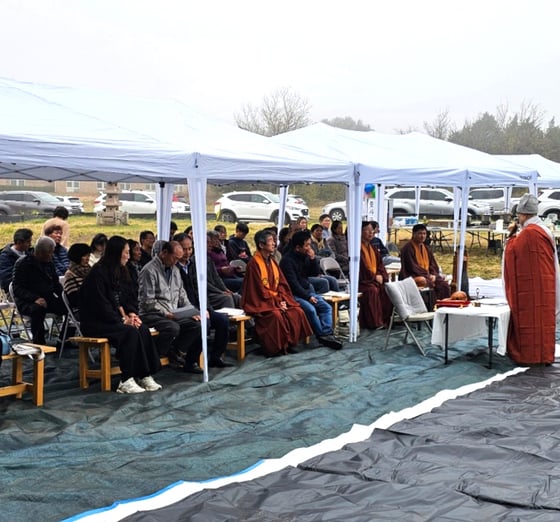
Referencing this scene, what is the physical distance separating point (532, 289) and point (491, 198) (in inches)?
960

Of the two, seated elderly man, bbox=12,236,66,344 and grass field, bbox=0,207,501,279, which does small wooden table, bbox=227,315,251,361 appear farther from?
grass field, bbox=0,207,501,279

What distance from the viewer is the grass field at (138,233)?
60.6 feet

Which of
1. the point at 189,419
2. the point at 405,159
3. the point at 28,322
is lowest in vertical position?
the point at 189,419

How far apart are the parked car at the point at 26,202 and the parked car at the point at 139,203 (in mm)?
1789

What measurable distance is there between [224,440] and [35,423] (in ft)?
4.65

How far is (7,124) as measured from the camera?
559cm

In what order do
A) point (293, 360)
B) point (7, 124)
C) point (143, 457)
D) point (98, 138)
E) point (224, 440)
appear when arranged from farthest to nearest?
1. point (293, 360)
2. point (98, 138)
3. point (7, 124)
4. point (224, 440)
5. point (143, 457)

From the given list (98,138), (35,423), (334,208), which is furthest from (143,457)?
(334,208)

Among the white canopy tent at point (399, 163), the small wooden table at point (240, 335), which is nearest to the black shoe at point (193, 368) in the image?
the small wooden table at point (240, 335)

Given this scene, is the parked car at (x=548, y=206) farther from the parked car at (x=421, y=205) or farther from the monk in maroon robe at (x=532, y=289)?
the monk in maroon robe at (x=532, y=289)

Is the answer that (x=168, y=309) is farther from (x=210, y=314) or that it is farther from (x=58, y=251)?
(x=58, y=251)

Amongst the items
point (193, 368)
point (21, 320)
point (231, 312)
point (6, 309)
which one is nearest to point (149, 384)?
point (193, 368)

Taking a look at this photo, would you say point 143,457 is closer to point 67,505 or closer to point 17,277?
point 67,505

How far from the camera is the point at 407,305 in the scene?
27.5 feet
